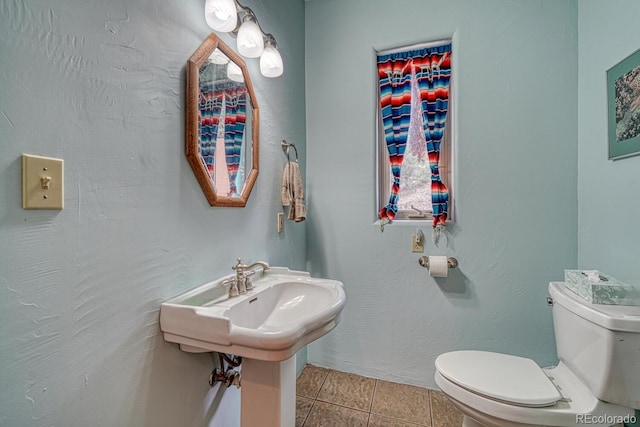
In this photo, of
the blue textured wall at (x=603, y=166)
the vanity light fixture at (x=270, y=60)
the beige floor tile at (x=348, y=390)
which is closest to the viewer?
the blue textured wall at (x=603, y=166)

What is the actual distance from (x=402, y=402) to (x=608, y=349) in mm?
1045

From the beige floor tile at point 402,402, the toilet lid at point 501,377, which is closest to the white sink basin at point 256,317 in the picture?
the toilet lid at point 501,377

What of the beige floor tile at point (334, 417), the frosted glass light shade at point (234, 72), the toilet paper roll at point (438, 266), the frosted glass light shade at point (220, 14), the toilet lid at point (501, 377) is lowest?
the beige floor tile at point (334, 417)

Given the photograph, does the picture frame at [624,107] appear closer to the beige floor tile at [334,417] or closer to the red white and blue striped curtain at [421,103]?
the red white and blue striped curtain at [421,103]

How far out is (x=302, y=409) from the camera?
1.54 metres

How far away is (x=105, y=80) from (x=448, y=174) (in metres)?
1.70

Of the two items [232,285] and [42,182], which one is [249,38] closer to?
[42,182]

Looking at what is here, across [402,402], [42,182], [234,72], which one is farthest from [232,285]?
[402,402]

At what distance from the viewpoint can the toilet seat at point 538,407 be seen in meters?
0.97

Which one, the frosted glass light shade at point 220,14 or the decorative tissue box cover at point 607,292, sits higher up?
the frosted glass light shade at point 220,14

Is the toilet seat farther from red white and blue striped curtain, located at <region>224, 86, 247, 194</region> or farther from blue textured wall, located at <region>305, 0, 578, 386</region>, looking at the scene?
red white and blue striped curtain, located at <region>224, 86, 247, 194</region>

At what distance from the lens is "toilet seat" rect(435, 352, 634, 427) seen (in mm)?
971

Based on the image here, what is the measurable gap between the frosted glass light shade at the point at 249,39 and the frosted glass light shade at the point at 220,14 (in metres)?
0.11

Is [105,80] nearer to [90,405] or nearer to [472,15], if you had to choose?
[90,405]
